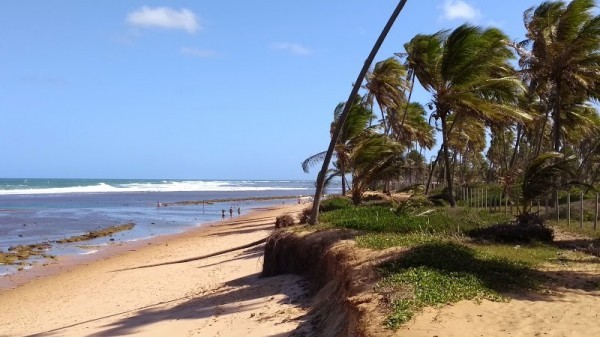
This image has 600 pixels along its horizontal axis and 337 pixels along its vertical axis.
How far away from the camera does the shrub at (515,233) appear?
1280 cm

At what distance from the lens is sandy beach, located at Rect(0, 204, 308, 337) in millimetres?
9883

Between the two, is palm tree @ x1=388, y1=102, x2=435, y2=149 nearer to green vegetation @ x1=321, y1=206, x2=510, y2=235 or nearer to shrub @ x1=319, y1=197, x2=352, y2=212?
shrub @ x1=319, y1=197, x2=352, y2=212

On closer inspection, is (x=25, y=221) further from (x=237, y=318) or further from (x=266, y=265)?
(x=237, y=318)

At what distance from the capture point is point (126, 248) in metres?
25.1

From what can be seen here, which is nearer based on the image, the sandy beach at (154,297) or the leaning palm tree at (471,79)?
the sandy beach at (154,297)

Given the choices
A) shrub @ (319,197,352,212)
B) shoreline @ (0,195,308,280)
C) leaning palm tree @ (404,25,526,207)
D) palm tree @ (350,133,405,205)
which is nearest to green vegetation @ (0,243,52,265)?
shoreline @ (0,195,308,280)

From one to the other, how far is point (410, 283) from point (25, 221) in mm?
36134

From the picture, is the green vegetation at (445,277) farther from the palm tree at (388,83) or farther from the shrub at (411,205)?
the palm tree at (388,83)

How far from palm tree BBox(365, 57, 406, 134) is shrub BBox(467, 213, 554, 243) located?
16493 mm

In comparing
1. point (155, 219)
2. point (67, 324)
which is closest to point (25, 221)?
point (155, 219)

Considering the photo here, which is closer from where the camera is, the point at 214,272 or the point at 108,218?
the point at 214,272

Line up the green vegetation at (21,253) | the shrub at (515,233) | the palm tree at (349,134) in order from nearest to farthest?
the shrub at (515,233) → the green vegetation at (21,253) → the palm tree at (349,134)

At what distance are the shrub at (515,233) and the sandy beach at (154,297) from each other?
4.33 meters

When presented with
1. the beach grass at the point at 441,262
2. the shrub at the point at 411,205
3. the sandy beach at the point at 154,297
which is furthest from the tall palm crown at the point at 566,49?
the sandy beach at the point at 154,297
